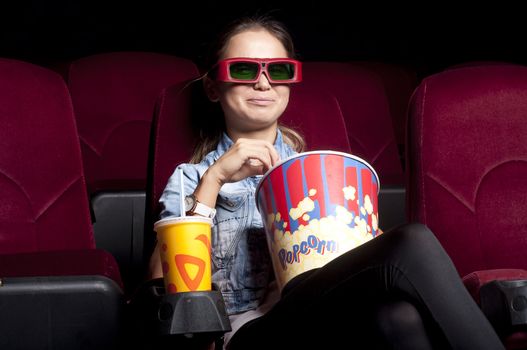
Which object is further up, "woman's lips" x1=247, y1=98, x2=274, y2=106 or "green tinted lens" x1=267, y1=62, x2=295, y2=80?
"green tinted lens" x1=267, y1=62, x2=295, y2=80

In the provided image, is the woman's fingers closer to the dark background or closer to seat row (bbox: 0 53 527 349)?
seat row (bbox: 0 53 527 349)

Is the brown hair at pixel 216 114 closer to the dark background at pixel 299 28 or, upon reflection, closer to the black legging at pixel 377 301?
the black legging at pixel 377 301

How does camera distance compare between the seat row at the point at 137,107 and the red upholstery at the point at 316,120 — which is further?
the seat row at the point at 137,107

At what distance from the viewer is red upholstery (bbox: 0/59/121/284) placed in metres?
1.24

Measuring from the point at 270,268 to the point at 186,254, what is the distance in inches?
12.8

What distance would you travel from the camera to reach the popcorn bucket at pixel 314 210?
973 mm

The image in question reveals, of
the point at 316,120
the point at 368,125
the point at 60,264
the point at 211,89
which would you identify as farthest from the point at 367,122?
the point at 60,264

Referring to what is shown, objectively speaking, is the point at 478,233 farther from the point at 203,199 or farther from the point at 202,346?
the point at 202,346

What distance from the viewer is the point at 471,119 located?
4.24ft

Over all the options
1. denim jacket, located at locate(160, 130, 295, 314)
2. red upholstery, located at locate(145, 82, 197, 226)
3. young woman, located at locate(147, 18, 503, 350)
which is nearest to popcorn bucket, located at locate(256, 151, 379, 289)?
young woman, located at locate(147, 18, 503, 350)

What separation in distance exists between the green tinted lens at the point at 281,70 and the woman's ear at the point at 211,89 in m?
0.13

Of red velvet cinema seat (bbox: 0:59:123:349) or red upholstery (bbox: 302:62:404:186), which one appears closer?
red velvet cinema seat (bbox: 0:59:123:349)

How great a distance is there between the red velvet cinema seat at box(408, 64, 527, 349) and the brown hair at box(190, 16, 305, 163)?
18 cm

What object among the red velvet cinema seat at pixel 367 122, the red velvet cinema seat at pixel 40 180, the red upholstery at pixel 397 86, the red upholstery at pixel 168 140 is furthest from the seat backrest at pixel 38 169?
the red upholstery at pixel 397 86
